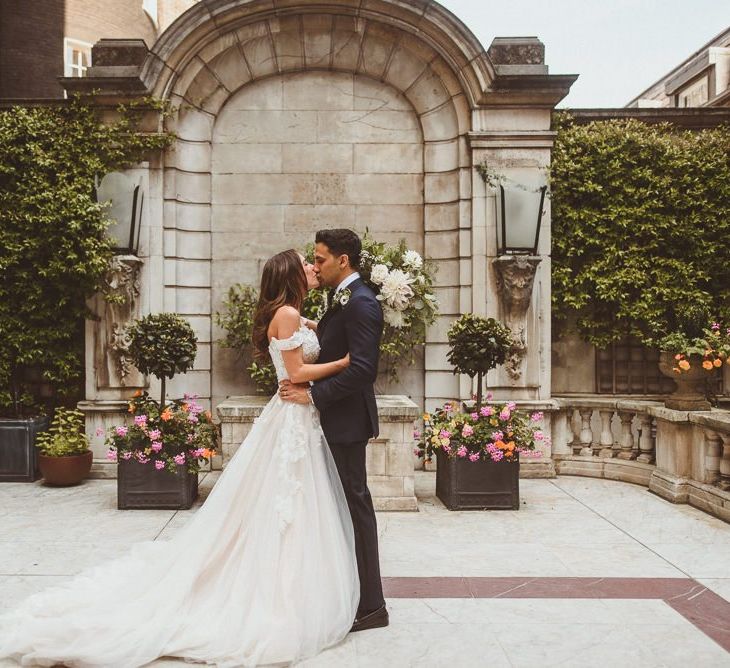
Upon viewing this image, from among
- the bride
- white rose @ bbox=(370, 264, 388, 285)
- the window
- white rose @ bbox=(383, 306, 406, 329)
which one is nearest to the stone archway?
white rose @ bbox=(383, 306, 406, 329)

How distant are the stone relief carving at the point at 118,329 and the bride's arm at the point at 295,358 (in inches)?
198

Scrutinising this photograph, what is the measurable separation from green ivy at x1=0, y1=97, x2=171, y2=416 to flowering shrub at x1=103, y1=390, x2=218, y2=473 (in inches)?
83.4

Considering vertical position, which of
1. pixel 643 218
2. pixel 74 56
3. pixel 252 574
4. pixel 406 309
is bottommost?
pixel 252 574

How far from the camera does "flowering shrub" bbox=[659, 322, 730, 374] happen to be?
7.68 meters

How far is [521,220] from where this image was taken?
873 cm

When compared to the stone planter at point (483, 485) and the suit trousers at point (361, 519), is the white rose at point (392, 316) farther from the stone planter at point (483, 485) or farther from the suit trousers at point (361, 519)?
the stone planter at point (483, 485)

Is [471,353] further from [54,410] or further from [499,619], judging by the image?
[54,410]

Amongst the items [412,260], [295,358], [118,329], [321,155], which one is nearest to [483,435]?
[412,260]

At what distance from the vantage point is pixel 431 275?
31.2 feet

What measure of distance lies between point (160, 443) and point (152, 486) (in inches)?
17.1

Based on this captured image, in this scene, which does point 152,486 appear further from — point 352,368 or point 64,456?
point 352,368

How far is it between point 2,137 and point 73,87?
101 cm

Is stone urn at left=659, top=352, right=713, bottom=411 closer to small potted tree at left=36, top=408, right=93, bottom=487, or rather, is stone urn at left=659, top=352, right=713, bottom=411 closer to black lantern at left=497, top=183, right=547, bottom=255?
black lantern at left=497, top=183, right=547, bottom=255

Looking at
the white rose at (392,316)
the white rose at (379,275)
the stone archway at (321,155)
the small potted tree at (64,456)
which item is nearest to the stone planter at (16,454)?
the small potted tree at (64,456)
